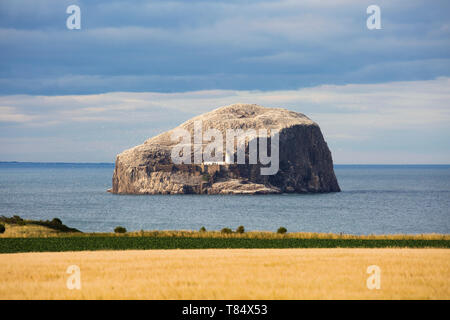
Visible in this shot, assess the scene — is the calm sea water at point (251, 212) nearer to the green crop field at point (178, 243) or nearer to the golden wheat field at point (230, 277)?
the green crop field at point (178, 243)

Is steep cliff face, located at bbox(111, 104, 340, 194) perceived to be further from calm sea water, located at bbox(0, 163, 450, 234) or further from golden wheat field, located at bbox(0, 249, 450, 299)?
golden wheat field, located at bbox(0, 249, 450, 299)

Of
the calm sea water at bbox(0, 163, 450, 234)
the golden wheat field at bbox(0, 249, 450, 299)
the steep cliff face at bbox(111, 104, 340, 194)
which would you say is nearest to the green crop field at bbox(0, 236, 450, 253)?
the golden wheat field at bbox(0, 249, 450, 299)

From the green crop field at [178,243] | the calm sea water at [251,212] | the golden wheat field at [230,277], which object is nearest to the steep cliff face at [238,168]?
the calm sea water at [251,212]

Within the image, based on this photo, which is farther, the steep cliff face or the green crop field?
the steep cliff face

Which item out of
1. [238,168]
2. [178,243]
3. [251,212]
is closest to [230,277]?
[178,243]

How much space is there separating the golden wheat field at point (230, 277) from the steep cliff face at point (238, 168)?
13940 cm

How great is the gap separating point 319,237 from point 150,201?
100398mm

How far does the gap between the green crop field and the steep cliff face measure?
121 m

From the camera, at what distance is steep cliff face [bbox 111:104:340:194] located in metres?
173

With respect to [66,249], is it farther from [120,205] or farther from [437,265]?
[120,205]

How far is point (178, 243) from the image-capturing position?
46625mm

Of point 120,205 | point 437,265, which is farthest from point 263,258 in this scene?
point 120,205

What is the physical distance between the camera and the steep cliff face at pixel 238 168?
172625 millimetres
